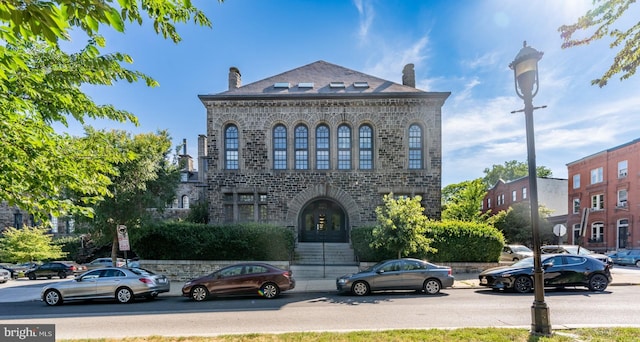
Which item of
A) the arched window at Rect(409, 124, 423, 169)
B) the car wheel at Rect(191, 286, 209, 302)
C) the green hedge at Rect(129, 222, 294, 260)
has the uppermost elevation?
the arched window at Rect(409, 124, 423, 169)

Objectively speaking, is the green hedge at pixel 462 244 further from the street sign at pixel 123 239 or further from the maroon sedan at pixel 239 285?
the street sign at pixel 123 239

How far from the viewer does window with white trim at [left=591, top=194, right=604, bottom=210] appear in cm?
3282

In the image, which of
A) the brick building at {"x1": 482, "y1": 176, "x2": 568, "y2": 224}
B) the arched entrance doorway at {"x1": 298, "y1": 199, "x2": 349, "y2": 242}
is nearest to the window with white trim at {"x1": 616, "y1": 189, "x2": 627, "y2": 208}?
the brick building at {"x1": 482, "y1": 176, "x2": 568, "y2": 224}

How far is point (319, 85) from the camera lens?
23.2 m

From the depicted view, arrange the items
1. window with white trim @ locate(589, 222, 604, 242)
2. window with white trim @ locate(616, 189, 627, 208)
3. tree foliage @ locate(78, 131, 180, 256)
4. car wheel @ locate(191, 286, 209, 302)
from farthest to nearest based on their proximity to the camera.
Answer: window with white trim @ locate(589, 222, 604, 242)
window with white trim @ locate(616, 189, 627, 208)
tree foliage @ locate(78, 131, 180, 256)
car wheel @ locate(191, 286, 209, 302)

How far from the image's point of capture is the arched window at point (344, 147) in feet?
73.5

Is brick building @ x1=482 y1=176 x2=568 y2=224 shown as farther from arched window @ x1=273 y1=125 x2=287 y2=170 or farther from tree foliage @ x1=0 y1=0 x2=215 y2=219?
tree foliage @ x1=0 y1=0 x2=215 y2=219

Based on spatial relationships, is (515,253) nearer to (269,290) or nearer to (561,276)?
(561,276)

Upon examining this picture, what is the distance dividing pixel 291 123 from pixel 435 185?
34.4 ft

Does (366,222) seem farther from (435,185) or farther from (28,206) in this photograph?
(28,206)

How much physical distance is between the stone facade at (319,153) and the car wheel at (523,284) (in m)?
9.70

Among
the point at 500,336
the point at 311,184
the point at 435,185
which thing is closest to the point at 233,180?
the point at 311,184

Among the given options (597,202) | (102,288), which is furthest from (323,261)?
(597,202)

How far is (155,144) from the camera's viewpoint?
58.0ft
